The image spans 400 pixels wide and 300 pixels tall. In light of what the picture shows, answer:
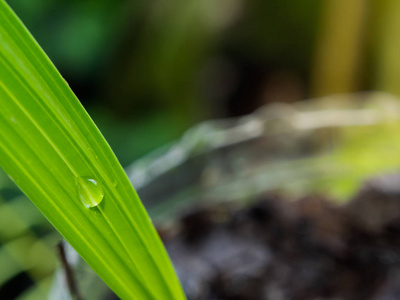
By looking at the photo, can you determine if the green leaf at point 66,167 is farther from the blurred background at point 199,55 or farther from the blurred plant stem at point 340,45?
the blurred plant stem at point 340,45

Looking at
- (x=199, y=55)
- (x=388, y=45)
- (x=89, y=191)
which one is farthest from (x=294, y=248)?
(x=199, y=55)

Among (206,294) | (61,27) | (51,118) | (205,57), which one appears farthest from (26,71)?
(205,57)

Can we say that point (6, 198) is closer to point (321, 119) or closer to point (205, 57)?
point (321, 119)

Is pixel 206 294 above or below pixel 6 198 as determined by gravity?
below

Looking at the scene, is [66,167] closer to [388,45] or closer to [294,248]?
[294,248]

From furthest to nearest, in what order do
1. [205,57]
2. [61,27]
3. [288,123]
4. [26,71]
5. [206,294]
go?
[205,57]
[61,27]
[288,123]
[206,294]
[26,71]

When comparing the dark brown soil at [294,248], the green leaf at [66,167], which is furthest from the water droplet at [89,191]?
the dark brown soil at [294,248]

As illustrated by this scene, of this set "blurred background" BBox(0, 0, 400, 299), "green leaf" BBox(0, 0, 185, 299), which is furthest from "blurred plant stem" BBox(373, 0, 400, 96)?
"green leaf" BBox(0, 0, 185, 299)
